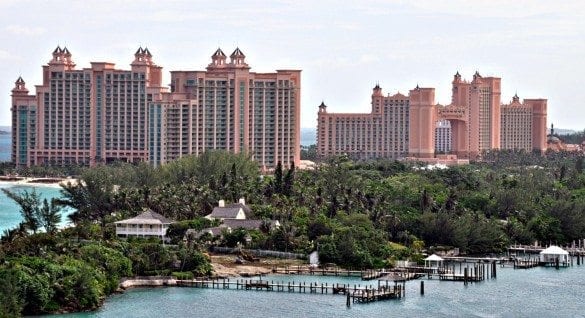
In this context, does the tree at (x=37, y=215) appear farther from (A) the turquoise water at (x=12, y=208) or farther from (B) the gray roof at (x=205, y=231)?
(A) the turquoise water at (x=12, y=208)

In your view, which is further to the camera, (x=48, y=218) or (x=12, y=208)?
(x=12, y=208)

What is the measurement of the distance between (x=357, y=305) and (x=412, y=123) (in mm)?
127876

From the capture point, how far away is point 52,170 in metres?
158

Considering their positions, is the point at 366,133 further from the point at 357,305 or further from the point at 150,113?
the point at 357,305

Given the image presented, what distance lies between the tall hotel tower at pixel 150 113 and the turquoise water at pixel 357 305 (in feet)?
273

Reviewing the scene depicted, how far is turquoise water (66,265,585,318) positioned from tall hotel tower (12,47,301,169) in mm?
83219

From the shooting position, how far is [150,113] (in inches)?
6127

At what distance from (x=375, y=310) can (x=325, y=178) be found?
139 feet

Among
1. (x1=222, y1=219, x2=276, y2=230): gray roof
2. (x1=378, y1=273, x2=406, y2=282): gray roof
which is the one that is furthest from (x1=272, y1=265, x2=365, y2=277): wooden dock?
(x1=222, y1=219, x2=276, y2=230): gray roof

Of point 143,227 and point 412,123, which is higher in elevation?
point 412,123

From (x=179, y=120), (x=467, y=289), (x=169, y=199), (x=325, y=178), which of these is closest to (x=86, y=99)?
(x=179, y=120)

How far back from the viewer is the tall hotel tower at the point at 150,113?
6068 inches

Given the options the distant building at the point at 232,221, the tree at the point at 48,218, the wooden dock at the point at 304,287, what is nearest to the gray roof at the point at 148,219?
the distant building at the point at 232,221

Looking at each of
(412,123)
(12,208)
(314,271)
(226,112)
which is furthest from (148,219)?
(412,123)
